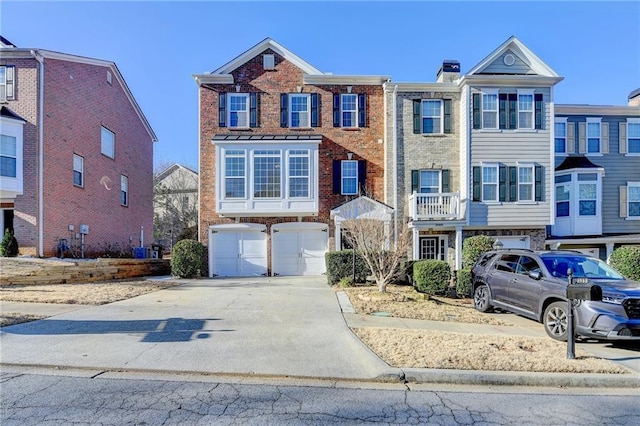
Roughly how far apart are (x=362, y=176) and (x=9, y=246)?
14691 millimetres

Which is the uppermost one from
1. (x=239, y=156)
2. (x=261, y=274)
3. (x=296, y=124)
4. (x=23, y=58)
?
(x=23, y=58)

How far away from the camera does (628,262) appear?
13.2 metres

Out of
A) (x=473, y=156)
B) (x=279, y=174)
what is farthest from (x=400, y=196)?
(x=279, y=174)

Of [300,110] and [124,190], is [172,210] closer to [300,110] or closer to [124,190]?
[124,190]

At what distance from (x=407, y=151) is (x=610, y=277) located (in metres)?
10.7

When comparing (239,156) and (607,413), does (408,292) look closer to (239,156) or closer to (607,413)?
(607,413)

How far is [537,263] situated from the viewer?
845cm

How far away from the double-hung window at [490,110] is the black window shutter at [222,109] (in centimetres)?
1187

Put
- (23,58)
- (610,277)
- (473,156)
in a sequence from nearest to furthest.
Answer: (610,277)
(23,58)
(473,156)

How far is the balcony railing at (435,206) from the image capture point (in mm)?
16500

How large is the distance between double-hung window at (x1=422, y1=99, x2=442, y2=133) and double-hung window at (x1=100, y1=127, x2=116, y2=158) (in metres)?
16.7

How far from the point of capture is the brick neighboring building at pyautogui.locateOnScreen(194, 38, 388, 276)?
671 inches

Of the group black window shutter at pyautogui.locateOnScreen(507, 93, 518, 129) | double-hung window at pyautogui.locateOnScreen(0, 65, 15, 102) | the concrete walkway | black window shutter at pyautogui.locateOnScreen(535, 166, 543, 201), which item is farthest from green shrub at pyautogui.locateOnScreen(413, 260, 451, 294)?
double-hung window at pyautogui.locateOnScreen(0, 65, 15, 102)

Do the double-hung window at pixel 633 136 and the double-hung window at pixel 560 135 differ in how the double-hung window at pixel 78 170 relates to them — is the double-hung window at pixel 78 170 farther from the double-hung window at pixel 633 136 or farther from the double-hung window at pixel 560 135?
the double-hung window at pixel 633 136
